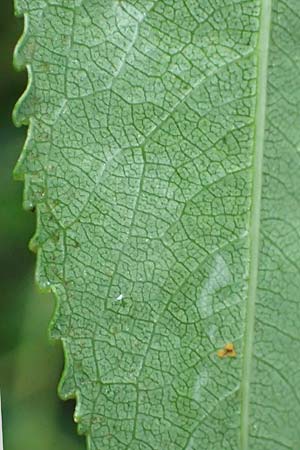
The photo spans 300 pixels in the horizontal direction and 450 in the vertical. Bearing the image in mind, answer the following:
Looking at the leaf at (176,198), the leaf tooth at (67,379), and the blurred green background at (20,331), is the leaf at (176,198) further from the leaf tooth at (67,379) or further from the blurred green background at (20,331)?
the blurred green background at (20,331)

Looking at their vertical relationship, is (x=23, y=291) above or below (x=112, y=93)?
below

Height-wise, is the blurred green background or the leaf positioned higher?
the leaf

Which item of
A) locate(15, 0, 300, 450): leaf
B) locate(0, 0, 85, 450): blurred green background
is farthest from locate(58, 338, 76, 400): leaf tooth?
locate(0, 0, 85, 450): blurred green background

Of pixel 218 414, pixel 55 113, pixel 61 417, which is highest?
pixel 55 113

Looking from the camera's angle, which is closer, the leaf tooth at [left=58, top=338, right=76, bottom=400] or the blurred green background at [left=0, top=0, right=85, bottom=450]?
the leaf tooth at [left=58, top=338, right=76, bottom=400]

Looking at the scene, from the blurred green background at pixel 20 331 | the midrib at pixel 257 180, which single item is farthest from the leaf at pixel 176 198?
the blurred green background at pixel 20 331

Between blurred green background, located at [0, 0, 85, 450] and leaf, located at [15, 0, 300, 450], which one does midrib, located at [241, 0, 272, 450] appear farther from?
blurred green background, located at [0, 0, 85, 450]

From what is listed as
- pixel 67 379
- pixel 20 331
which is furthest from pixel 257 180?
pixel 20 331

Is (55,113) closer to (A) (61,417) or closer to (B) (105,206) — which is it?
(B) (105,206)

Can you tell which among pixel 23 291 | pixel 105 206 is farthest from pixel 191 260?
pixel 23 291
